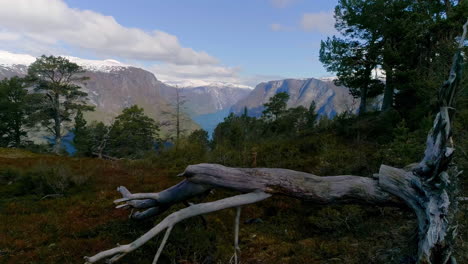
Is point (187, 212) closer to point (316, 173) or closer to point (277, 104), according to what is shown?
point (316, 173)

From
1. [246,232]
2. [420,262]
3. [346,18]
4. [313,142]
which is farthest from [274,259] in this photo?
[346,18]

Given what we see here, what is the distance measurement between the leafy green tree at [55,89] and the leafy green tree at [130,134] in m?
5.29

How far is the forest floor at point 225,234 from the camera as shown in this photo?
475 cm

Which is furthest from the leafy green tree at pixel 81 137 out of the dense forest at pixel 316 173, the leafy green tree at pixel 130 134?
the dense forest at pixel 316 173

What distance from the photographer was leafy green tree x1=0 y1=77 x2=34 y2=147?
3123cm

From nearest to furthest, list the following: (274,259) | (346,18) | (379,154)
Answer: (274,259)
(379,154)
(346,18)

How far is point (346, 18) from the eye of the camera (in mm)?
18516

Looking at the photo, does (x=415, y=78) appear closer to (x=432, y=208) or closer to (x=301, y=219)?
(x=301, y=219)

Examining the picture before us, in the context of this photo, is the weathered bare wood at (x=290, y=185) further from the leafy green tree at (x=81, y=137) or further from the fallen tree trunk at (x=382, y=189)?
the leafy green tree at (x=81, y=137)

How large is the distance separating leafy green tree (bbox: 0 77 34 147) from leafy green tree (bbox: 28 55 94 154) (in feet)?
10.5

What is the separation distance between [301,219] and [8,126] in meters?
40.6

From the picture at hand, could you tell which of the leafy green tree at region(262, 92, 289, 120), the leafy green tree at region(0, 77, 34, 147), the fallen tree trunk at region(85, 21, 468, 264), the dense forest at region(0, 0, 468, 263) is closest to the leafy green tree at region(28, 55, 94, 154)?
the leafy green tree at region(0, 77, 34, 147)

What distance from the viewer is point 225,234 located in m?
6.07

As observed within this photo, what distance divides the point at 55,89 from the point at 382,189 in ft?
115
